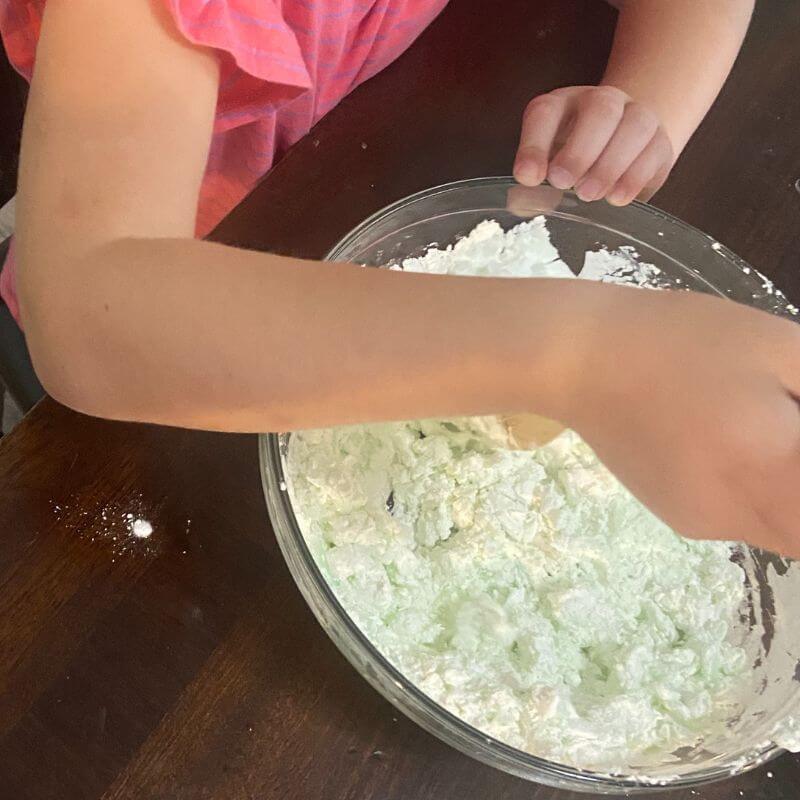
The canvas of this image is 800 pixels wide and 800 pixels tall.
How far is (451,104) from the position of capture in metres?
0.65

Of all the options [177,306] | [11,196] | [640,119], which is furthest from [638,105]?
[11,196]

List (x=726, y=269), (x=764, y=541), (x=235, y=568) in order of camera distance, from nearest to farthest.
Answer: (x=764, y=541) → (x=235, y=568) → (x=726, y=269)

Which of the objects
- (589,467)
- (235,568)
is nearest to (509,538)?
(589,467)

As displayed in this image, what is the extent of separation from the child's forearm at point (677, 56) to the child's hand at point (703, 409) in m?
0.33

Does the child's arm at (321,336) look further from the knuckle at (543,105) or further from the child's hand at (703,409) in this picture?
the knuckle at (543,105)

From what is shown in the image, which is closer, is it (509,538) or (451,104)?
(509,538)

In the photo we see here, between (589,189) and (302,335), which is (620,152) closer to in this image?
(589,189)

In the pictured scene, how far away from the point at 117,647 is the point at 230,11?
0.37 m

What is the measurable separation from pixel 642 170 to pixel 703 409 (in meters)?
0.31

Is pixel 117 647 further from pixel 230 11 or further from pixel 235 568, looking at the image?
pixel 230 11

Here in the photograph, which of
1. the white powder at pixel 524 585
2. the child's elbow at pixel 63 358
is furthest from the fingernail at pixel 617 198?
the child's elbow at pixel 63 358

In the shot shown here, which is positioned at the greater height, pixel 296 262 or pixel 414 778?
pixel 296 262

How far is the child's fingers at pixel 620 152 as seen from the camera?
0.59 m

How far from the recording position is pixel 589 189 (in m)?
0.58
